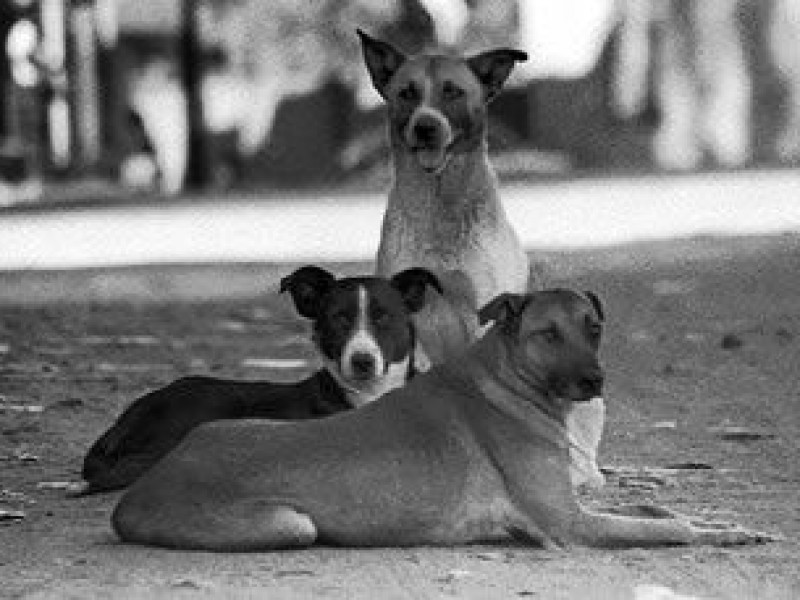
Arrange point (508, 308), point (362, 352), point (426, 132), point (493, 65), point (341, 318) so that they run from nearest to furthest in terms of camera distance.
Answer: point (508, 308)
point (362, 352)
point (341, 318)
point (426, 132)
point (493, 65)

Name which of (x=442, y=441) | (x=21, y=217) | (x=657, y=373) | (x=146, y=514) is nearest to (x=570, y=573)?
(x=442, y=441)

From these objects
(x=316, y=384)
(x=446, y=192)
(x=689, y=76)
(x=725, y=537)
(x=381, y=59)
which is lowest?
(x=689, y=76)

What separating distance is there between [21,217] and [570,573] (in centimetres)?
2299

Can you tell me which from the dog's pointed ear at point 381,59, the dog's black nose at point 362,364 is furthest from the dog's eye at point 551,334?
the dog's pointed ear at point 381,59

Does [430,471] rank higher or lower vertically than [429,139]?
lower

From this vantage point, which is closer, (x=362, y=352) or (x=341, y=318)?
(x=362, y=352)

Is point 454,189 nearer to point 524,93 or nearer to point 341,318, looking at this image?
point 341,318

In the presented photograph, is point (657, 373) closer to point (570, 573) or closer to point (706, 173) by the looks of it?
point (570, 573)

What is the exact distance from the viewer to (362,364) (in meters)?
9.03

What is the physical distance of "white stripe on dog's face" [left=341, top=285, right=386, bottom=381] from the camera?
29.6ft

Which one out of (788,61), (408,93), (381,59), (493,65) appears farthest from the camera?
(788,61)

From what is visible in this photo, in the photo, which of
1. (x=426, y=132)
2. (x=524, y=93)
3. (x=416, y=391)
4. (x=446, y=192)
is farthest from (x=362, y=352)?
(x=524, y=93)

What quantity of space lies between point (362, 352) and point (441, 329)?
3.38 feet

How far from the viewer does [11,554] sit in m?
8.11
